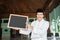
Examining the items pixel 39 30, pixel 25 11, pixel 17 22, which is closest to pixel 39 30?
pixel 39 30

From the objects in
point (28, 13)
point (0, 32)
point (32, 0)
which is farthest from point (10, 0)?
point (0, 32)

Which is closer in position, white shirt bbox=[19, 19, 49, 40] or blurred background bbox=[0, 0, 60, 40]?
white shirt bbox=[19, 19, 49, 40]

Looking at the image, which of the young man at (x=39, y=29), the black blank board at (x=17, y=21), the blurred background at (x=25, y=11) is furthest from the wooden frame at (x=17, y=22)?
the blurred background at (x=25, y=11)

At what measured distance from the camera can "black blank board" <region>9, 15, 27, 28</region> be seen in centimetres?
192

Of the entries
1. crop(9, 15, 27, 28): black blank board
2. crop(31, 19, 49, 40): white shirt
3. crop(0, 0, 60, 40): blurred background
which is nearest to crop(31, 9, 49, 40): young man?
crop(31, 19, 49, 40): white shirt

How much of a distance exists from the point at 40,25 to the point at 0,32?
6178 millimetres

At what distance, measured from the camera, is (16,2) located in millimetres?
6285

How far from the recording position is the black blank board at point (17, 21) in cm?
192

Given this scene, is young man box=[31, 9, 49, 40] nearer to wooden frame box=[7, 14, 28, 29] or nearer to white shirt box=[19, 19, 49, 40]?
white shirt box=[19, 19, 49, 40]

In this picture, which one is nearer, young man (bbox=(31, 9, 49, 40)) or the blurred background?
young man (bbox=(31, 9, 49, 40))

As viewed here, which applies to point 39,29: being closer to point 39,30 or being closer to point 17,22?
point 39,30

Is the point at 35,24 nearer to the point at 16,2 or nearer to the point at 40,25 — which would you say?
the point at 40,25

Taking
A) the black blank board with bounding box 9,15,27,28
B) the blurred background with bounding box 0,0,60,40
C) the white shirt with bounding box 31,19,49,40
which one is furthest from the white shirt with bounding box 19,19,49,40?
the blurred background with bounding box 0,0,60,40

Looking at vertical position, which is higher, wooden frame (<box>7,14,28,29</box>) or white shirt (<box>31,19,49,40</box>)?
wooden frame (<box>7,14,28,29</box>)
